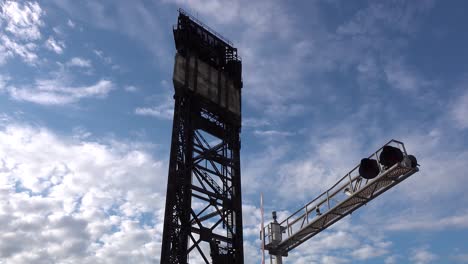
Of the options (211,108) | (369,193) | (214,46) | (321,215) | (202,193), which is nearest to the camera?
(369,193)

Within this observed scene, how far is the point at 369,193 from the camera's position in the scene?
68.6ft

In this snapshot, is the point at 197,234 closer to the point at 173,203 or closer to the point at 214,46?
the point at 173,203

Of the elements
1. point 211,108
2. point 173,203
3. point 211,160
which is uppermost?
point 211,108

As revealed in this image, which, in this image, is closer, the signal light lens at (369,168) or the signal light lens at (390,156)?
the signal light lens at (390,156)

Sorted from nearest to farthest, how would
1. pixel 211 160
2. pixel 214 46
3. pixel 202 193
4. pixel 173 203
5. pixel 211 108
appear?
1. pixel 173 203
2. pixel 202 193
3. pixel 211 160
4. pixel 211 108
5. pixel 214 46

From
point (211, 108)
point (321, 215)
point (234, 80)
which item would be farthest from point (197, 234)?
point (234, 80)

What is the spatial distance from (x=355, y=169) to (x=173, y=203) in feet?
35.6

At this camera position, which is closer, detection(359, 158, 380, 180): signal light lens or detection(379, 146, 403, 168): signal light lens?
detection(379, 146, 403, 168): signal light lens

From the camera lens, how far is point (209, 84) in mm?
32094

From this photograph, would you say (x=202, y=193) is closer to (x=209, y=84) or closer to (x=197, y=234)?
(x=197, y=234)

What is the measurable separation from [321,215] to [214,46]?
17381 mm

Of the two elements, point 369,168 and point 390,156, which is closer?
point 390,156

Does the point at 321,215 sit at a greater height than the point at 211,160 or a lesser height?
lesser

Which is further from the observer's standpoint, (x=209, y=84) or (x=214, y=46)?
(x=214, y=46)
